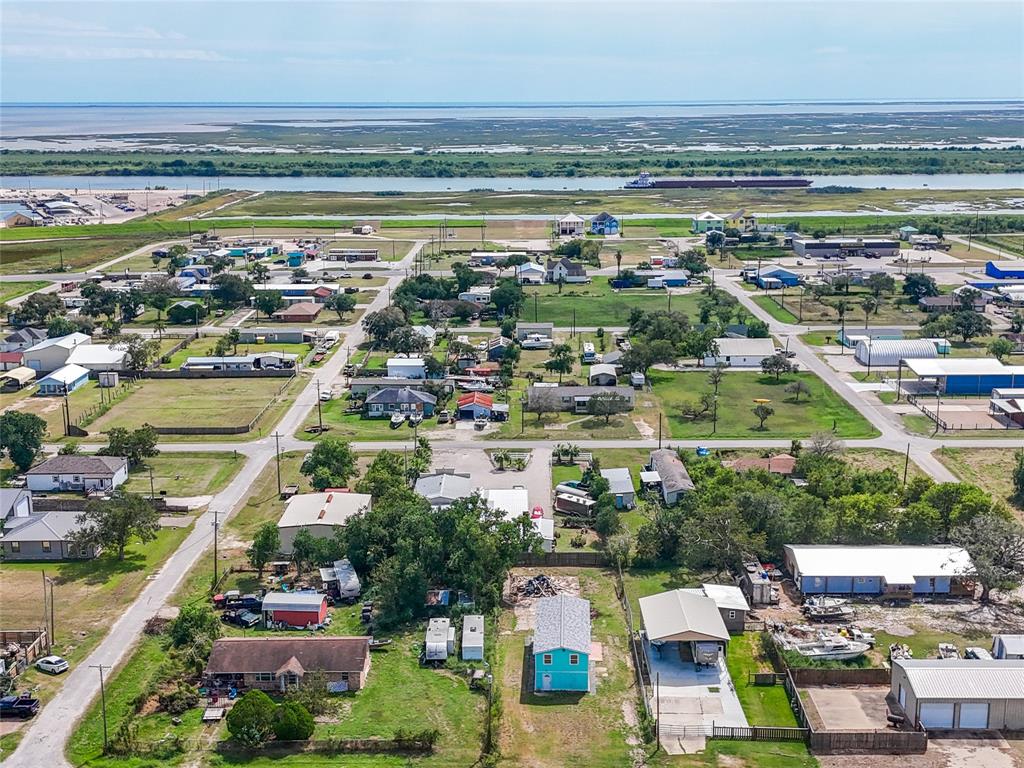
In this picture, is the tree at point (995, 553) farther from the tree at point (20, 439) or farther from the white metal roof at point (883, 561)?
the tree at point (20, 439)

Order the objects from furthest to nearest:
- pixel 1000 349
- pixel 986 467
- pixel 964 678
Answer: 1. pixel 1000 349
2. pixel 986 467
3. pixel 964 678

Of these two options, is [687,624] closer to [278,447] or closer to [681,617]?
[681,617]

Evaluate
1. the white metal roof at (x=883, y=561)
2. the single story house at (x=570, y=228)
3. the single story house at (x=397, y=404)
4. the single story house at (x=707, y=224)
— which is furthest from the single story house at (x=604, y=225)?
the white metal roof at (x=883, y=561)

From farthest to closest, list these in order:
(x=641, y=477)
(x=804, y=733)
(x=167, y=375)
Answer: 1. (x=167, y=375)
2. (x=641, y=477)
3. (x=804, y=733)

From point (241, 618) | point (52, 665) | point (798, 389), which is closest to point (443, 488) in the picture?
point (241, 618)

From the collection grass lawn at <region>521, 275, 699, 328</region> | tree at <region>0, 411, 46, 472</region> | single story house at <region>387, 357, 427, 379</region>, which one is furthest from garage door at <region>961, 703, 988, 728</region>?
grass lawn at <region>521, 275, 699, 328</region>

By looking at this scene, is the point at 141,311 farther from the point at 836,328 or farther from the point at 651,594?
the point at 651,594

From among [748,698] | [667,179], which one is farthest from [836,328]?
[667,179]

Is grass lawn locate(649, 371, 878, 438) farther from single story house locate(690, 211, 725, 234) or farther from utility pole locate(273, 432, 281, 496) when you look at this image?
single story house locate(690, 211, 725, 234)
